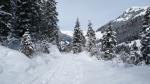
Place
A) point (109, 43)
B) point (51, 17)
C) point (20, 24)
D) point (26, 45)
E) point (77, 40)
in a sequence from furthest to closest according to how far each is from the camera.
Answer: point (77, 40) → point (109, 43) → point (51, 17) → point (20, 24) → point (26, 45)

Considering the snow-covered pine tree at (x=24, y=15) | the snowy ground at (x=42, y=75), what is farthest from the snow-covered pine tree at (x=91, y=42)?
the snowy ground at (x=42, y=75)

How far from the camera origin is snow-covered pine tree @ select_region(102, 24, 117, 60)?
54350 millimetres

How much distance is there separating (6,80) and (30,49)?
1869cm

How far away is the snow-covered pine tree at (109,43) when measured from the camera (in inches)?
2140

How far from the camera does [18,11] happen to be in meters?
32.8

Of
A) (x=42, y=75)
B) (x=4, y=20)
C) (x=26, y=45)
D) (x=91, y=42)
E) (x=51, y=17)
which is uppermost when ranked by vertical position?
(x=51, y=17)

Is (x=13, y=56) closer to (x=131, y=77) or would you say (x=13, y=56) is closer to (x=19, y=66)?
(x=19, y=66)

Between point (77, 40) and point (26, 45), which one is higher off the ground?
point (77, 40)

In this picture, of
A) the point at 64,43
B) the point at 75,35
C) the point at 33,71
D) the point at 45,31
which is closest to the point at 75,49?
the point at 75,35

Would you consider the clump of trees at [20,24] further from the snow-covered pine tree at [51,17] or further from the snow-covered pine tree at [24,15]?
the snow-covered pine tree at [51,17]

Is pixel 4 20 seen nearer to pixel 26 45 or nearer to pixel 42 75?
pixel 26 45

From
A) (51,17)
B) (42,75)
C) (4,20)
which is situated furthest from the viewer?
(51,17)

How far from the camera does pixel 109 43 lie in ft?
180

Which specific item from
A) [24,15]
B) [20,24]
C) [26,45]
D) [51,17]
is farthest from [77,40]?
[26,45]
